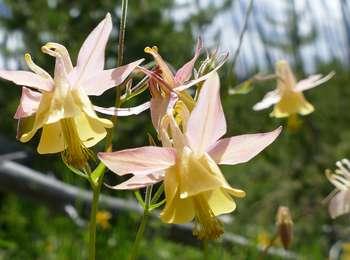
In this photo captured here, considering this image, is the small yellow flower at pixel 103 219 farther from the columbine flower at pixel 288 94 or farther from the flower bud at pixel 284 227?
the flower bud at pixel 284 227

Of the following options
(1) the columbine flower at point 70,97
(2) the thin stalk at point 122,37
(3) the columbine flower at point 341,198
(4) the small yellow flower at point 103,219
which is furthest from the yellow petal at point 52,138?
(4) the small yellow flower at point 103,219

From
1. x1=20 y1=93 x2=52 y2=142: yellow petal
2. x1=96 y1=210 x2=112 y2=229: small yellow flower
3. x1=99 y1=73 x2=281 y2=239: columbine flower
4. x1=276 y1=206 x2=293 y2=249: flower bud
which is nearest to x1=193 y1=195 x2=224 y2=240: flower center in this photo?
x1=99 y1=73 x2=281 y2=239: columbine flower

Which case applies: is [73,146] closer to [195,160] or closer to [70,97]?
[70,97]

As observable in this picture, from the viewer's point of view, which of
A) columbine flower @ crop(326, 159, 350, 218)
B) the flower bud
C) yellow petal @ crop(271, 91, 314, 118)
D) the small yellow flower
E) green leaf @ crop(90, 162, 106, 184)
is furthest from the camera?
the small yellow flower

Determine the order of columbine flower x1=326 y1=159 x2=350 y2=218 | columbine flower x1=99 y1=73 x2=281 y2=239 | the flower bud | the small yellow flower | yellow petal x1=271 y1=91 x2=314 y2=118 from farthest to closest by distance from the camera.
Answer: the small yellow flower
yellow petal x1=271 y1=91 x2=314 y2=118
the flower bud
columbine flower x1=326 y1=159 x2=350 y2=218
columbine flower x1=99 y1=73 x2=281 y2=239

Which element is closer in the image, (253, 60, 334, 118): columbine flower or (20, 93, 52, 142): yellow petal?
(20, 93, 52, 142): yellow petal

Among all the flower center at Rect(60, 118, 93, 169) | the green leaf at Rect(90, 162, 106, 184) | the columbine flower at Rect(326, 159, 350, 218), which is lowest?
the columbine flower at Rect(326, 159, 350, 218)

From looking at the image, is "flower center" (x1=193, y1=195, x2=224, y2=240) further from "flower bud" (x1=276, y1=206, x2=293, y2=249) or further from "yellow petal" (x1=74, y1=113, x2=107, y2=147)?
"flower bud" (x1=276, y1=206, x2=293, y2=249)

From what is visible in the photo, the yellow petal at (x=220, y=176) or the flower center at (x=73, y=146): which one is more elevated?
the flower center at (x=73, y=146)
